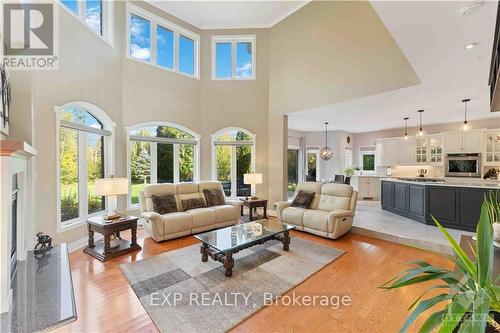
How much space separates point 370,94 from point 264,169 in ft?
10.5

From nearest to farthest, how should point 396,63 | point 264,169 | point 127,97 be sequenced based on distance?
point 396,63, point 127,97, point 264,169

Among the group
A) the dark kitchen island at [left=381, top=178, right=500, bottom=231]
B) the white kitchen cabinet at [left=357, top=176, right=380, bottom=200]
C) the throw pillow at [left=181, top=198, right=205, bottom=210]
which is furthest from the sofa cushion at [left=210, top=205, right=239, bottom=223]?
the white kitchen cabinet at [left=357, top=176, right=380, bottom=200]

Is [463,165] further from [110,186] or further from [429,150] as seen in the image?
[110,186]

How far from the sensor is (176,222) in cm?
413

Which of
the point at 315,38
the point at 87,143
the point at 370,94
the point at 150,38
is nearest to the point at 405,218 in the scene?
the point at 370,94

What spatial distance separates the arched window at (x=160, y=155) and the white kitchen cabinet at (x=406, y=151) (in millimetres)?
6904

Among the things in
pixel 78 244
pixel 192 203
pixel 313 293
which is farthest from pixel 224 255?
pixel 78 244

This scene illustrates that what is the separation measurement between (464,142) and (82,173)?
9647 mm

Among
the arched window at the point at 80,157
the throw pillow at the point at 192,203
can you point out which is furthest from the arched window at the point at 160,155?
the throw pillow at the point at 192,203

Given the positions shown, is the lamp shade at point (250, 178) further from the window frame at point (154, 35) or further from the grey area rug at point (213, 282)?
the window frame at point (154, 35)

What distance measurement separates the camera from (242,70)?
657 centimetres

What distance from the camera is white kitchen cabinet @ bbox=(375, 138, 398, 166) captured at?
8.02 m

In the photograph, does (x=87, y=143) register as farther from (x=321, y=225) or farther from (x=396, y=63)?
(x=396, y=63)

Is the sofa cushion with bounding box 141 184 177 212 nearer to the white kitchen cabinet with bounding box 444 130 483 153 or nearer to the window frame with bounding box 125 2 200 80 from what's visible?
the window frame with bounding box 125 2 200 80
